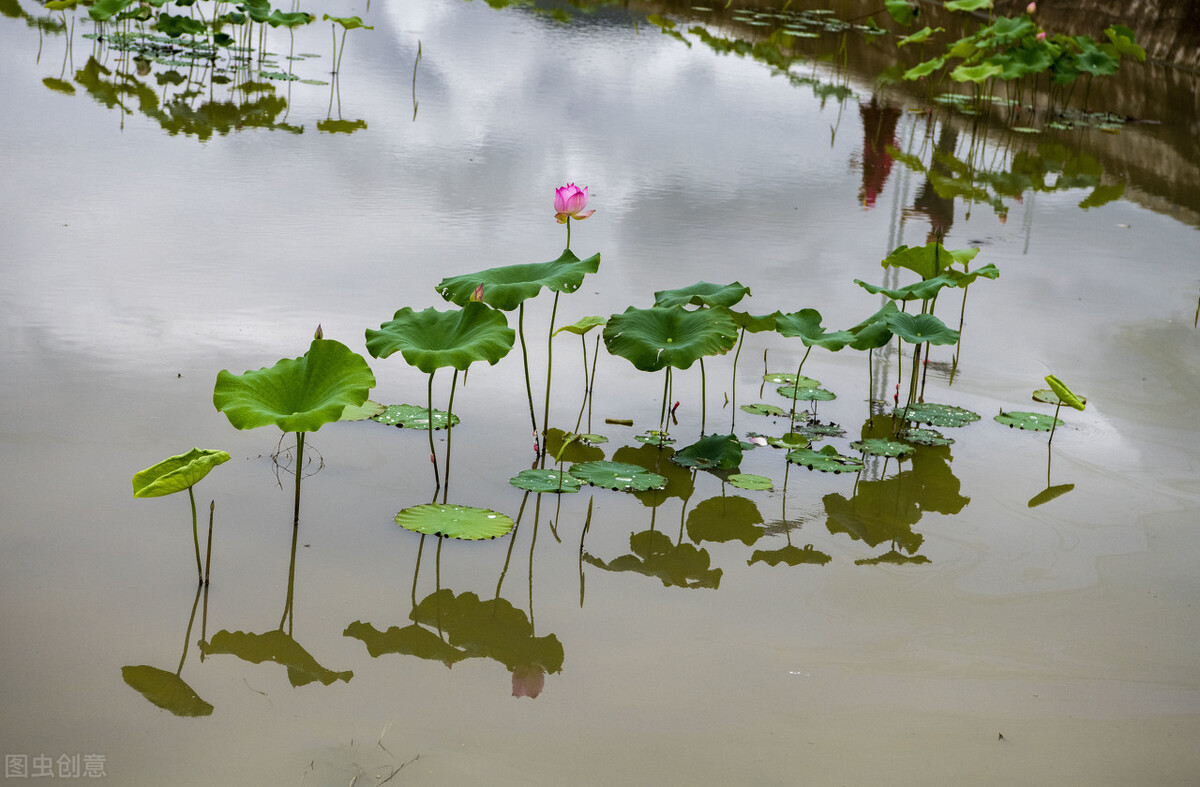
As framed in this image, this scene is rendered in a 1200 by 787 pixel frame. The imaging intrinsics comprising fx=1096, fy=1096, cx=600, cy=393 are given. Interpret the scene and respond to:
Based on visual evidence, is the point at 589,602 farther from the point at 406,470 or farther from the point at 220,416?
the point at 220,416

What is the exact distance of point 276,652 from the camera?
66.1 inches

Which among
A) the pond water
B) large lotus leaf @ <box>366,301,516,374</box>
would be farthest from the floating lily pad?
large lotus leaf @ <box>366,301,516,374</box>

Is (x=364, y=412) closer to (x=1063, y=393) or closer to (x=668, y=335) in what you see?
(x=668, y=335)

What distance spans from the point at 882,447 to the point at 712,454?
425 millimetres

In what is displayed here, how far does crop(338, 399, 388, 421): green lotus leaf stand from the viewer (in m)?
2.43

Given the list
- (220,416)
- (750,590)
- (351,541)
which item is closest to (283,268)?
(220,416)

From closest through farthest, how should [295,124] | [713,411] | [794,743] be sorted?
[794,743] < [713,411] < [295,124]

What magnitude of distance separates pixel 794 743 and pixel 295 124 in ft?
14.3

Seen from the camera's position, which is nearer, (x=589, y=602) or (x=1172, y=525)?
(x=589, y=602)

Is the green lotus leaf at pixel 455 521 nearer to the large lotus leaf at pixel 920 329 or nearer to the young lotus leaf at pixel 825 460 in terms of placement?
the young lotus leaf at pixel 825 460

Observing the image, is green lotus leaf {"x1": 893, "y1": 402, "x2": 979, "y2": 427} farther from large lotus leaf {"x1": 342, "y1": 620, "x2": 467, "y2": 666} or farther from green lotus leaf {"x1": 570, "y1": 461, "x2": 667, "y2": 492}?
large lotus leaf {"x1": 342, "y1": 620, "x2": 467, "y2": 666}

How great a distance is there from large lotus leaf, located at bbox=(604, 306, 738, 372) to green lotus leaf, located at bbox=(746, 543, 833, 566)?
41 cm

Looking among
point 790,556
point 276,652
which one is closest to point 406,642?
point 276,652

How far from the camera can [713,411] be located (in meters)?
2.71
